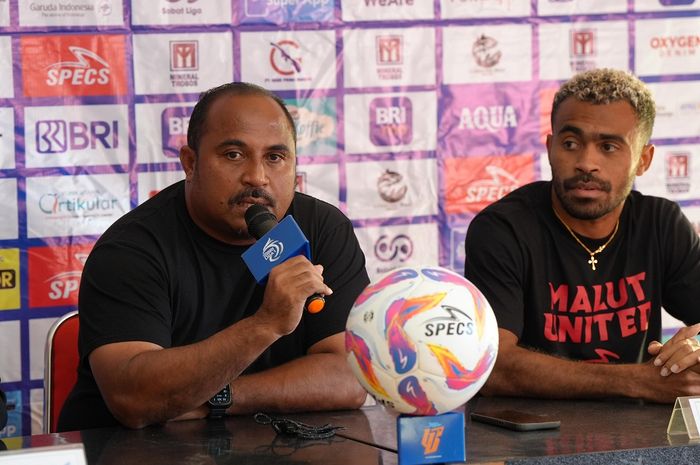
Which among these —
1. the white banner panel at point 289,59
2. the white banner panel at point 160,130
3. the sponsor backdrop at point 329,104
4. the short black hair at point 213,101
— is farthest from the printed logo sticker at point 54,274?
the short black hair at point 213,101

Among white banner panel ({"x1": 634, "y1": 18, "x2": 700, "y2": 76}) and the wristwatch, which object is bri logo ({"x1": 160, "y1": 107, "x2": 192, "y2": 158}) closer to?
the wristwatch

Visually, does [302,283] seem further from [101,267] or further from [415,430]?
[101,267]

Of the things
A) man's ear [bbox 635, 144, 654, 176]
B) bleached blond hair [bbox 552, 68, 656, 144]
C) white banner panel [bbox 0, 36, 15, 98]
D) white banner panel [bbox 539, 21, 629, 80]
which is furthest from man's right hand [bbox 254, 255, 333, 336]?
white banner panel [bbox 539, 21, 629, 80]

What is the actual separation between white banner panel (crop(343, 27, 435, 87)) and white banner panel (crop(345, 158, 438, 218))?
1.03 feet

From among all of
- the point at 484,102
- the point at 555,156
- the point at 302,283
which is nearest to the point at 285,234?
the point at 302,283

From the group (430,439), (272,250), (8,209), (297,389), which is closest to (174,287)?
(297,389)

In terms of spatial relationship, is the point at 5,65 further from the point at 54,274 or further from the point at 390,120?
the point at 390,120

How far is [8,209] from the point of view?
3.44 m

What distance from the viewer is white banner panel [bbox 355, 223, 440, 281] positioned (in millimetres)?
3734

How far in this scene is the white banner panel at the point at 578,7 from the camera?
152 inches

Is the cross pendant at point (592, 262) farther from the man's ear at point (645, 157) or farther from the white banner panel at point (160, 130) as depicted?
the white banner panel at point (160, 130)

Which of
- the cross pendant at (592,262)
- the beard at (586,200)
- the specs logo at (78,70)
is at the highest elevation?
the specs logo at (78,70)

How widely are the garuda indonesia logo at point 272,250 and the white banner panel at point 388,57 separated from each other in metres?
1.84

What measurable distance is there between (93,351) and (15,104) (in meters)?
1.52
